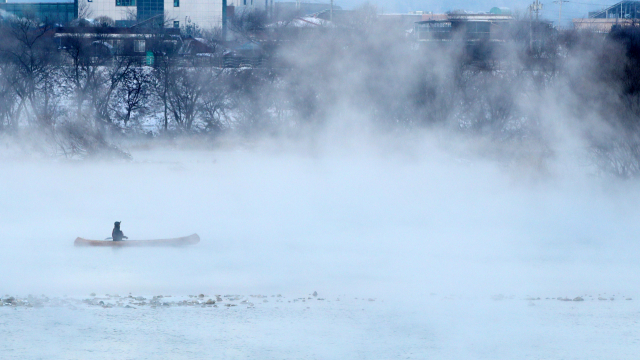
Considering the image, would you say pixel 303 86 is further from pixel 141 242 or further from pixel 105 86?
pixel 141 242

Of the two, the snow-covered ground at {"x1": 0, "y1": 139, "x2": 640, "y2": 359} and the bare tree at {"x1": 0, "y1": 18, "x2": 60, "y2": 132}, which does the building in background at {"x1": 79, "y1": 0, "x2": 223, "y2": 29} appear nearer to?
the bare tree at {"x1": 0, "y1": 18, "x2": 60, "y2": 132}

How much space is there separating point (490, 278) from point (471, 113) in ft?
38.4

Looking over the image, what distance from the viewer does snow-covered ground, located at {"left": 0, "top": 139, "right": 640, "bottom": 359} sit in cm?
563

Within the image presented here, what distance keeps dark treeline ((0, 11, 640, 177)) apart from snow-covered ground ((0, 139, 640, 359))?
300 centimetres

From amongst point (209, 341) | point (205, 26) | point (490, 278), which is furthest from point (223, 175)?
point (205, 26)

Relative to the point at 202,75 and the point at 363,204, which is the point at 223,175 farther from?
the point at 202,75

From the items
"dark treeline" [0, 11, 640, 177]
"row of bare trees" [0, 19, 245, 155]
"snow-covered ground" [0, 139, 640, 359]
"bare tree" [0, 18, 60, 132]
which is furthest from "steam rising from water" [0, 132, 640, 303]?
"bare tree" [0, 18, 60, 132]

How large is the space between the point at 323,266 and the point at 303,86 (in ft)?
42.9

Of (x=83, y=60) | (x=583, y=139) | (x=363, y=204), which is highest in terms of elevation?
(x=83, y=60)

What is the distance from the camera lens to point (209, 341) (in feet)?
18.2

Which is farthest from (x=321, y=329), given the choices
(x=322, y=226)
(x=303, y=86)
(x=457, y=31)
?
(x=457, y=31)

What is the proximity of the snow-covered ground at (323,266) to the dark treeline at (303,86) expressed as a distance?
3.00 metres

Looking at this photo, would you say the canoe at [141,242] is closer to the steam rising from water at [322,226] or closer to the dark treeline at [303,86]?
the steam rising from water at [322,226]

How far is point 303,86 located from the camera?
20609 millimetres
